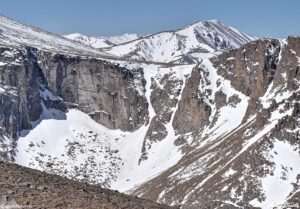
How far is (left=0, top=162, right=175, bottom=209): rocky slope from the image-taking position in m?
20.5

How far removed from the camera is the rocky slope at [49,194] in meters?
20.5

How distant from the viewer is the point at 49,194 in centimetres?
2195

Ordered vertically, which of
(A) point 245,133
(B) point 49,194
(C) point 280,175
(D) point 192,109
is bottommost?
(C) point 280,175

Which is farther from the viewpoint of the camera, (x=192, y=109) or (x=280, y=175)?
(x=192, y=109)

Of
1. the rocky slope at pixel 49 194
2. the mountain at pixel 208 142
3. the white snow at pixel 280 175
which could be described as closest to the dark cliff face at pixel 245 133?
the mountain at pixel 208 142

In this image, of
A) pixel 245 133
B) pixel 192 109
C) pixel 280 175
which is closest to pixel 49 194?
pixel 280 175

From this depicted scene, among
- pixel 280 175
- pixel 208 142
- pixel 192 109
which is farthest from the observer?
pixel 192 109

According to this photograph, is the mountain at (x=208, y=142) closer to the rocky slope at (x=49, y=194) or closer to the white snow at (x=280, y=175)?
the white snow at (x=280, y=175)

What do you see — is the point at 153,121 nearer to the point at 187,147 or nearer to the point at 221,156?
the point at 187,147

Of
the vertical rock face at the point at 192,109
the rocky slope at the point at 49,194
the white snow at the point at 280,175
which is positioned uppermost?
the rocky slope at the point at 49,194

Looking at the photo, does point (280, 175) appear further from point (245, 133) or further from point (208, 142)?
point (208, 142)

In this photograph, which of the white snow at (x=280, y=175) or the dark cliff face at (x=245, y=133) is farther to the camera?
the dark cliff face at (x=245, y=133)

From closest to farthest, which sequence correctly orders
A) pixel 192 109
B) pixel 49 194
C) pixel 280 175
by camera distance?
pixel 49 194, pixel 280 175, pixel 192 109

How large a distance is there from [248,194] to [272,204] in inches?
293
